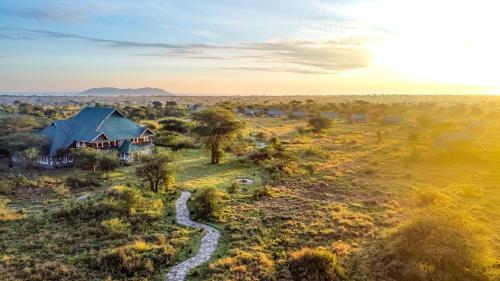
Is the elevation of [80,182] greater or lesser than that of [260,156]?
lesser

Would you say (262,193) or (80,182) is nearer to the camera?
(262,193)

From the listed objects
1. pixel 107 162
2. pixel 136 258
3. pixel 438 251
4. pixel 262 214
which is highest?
pixel 107 162

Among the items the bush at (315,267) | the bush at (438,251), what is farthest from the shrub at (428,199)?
the bush at (315,267)

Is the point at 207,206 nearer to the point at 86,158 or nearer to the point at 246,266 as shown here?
the point at 246,266

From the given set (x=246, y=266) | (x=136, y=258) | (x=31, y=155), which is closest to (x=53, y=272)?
(x=136, y=258)

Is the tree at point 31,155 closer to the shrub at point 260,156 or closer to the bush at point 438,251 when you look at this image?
the shrub at point 260,156

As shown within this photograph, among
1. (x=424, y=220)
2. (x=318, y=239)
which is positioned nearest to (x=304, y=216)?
(x=318, y=239)
